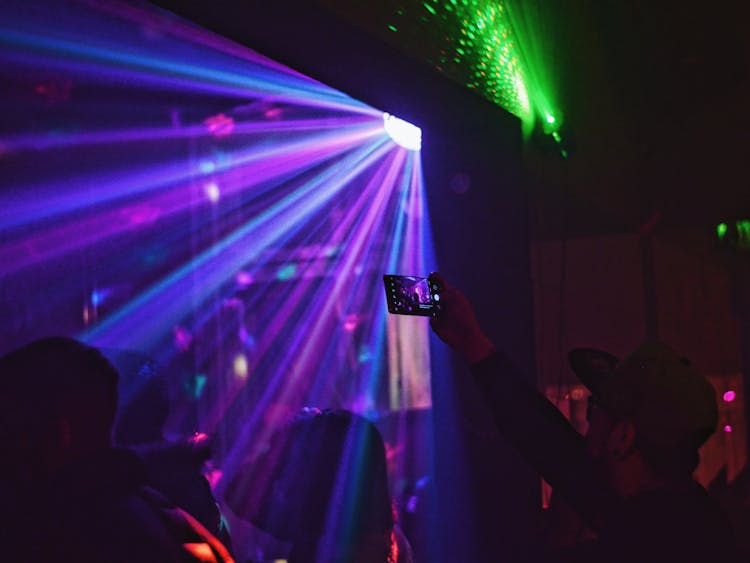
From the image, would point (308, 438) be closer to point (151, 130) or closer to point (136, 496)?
point (136, 496)

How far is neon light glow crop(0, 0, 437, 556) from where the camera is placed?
334cm

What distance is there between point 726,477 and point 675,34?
9.01ft

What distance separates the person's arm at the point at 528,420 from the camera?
1.55 metres

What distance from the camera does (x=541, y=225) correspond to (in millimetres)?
3117

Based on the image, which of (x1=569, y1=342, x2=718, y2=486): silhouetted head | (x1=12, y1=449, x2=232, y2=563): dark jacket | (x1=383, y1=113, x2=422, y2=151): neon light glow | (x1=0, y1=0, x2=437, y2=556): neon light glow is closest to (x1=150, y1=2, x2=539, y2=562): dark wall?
(x1=0, y1=0, x2=437, y2=556): neon light glow

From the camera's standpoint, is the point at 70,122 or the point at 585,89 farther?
the point at 70,122

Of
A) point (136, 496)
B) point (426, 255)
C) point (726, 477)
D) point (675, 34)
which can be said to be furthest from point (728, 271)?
point (136, 496)

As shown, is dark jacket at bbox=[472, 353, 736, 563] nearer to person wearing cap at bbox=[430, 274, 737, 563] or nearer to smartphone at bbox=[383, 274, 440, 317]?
person wearing cap at bbox=[430, 274, 737, 563]

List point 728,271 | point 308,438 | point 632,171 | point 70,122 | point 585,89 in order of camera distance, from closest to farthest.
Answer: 1. point 308,438
2. point 585,89
3. point 70,122
4. point 632,171
5. point 728,271

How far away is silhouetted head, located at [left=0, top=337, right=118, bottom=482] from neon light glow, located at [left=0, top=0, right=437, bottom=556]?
4.64 ft

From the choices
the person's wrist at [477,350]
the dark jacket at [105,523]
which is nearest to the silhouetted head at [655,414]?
the person's wrist at [477,350]

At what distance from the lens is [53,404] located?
135cm

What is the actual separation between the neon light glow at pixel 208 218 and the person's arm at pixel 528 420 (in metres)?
0.94

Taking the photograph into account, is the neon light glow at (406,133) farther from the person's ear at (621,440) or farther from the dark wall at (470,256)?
the person's ear at (621,440)
